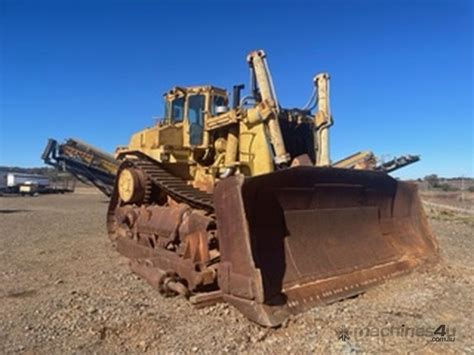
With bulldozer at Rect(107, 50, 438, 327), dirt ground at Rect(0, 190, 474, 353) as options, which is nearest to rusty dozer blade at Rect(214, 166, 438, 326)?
bulldozer at Rect(107, 50, 438, 327)

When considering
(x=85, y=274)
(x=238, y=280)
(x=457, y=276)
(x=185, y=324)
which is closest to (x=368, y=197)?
(x=457, y=276)

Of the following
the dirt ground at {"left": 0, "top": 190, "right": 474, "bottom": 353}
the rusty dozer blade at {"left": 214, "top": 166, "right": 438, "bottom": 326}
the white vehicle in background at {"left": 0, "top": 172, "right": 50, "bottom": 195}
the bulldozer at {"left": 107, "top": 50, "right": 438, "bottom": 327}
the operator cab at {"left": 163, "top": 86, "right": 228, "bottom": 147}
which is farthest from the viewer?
the white vehicle in background at {"left": 0, "top": 172, "right": 50, "bottom": 195}

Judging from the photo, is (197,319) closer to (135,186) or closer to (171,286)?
(171,286)

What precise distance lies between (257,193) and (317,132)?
2653mm

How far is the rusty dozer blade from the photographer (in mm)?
4410

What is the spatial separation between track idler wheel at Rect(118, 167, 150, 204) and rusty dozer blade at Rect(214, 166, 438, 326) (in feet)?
9.48

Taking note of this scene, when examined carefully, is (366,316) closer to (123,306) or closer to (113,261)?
(123,306)

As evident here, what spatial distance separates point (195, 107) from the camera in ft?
25.8

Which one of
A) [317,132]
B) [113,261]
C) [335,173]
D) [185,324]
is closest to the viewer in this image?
[185,324]

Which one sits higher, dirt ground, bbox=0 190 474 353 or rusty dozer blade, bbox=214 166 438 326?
rusty dozer blade, bbox=214 166 438 326

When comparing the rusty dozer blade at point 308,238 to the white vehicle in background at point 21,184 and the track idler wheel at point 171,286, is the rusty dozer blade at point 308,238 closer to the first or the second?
the track idler wheel at point 171,286

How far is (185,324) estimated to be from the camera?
166 inches

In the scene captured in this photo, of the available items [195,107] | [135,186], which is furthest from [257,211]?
[195,107]

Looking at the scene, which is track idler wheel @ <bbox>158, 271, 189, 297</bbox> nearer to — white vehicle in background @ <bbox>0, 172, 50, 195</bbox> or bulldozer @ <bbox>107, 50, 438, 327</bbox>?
bulldozer @ <bbox>107, 50, 438, 327</bbox>
